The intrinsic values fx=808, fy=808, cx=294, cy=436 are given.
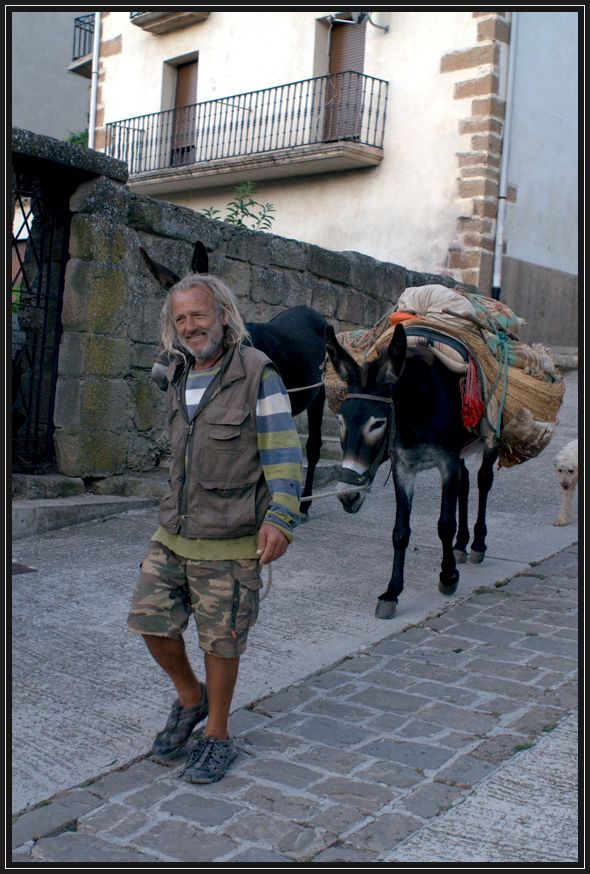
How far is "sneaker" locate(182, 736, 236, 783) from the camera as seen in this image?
8.63ft

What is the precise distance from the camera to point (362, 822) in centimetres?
241

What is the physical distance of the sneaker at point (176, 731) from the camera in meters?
2.77

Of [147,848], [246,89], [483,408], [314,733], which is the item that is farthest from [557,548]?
[246,89]

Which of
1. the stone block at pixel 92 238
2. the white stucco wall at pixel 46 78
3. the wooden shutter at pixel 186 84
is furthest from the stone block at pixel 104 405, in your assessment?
the white stucco wall at pixel 46 78

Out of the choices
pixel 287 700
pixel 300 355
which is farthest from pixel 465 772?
pixel 300 355

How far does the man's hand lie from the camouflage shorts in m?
0.16

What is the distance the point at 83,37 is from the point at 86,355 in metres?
18.8

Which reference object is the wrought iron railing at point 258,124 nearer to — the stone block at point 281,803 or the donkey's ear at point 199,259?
the donkey's ear at point 199,259

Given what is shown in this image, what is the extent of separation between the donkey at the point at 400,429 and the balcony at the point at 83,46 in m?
18.7

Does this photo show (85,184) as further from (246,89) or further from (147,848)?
(246,89)

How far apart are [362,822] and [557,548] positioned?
3.74 m

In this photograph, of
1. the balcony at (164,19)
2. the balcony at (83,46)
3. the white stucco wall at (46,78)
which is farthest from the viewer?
the white stucco wall at (46,78)

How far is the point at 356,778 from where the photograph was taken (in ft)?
8.79

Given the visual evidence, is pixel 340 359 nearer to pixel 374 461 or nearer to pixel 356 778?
pixel 374 461
